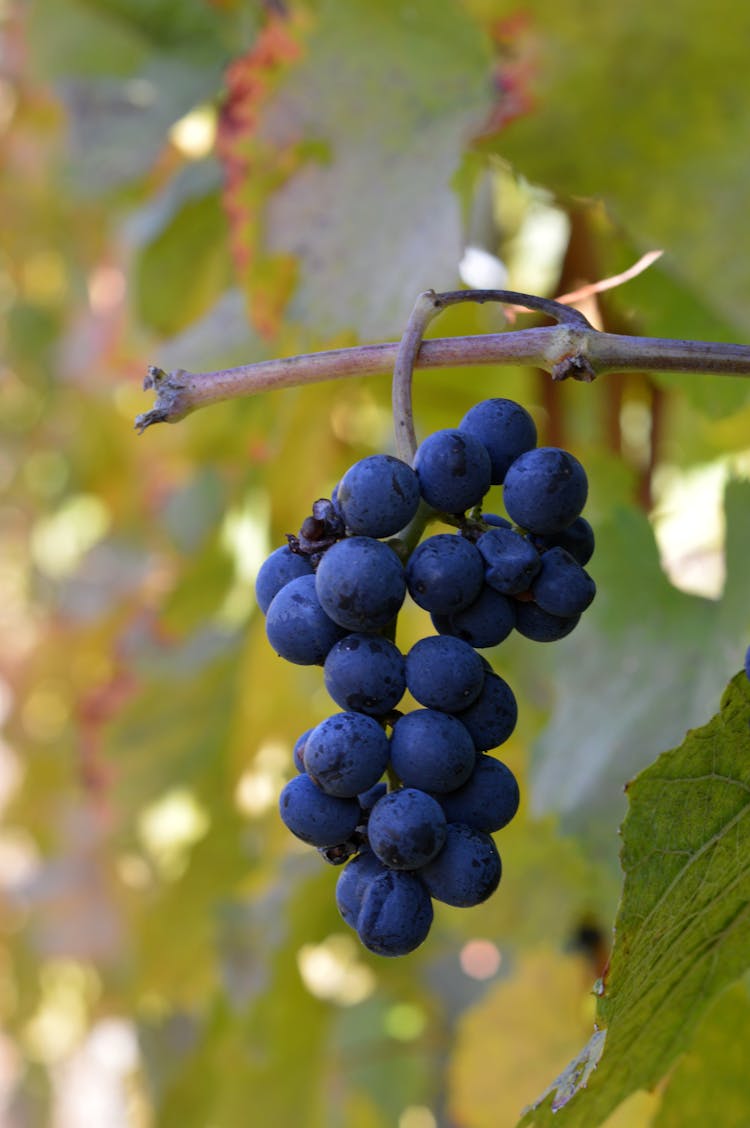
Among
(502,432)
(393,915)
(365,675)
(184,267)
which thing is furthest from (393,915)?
(184,267)

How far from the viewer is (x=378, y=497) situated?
516 mm

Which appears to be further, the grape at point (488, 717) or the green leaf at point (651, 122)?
the green leaf at point (651, 122)

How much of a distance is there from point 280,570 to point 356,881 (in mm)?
154

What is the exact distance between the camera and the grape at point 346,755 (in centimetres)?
51

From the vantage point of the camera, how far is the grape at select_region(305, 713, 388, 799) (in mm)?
509

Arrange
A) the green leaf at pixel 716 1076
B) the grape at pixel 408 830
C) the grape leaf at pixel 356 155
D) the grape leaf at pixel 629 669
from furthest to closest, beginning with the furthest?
the grape leaf at pixel 356 155
the grape leaf at pixel 629 669
the green leaf at pixel 716 1076
the grape at pixel 408 830

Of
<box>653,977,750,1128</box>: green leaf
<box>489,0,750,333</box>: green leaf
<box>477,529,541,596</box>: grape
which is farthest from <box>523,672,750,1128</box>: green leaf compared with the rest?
<box>489,0,750,333</box>: green leaf

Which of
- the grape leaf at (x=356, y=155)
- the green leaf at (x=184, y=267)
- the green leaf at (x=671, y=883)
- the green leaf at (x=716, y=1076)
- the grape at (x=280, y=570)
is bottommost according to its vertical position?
the green leaf at (x=716, y=1076)

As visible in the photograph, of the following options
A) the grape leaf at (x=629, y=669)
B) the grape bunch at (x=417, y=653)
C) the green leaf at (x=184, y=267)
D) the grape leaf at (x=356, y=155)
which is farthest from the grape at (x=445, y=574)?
the green leaf at (x=184, y=267)

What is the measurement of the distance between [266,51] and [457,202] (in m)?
0.32

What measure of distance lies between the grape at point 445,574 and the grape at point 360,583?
0.01 metres

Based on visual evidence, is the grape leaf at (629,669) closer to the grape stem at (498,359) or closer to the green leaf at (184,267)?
the grape stem at (498,359)

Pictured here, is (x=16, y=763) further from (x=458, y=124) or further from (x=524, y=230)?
(x=458, y=124)

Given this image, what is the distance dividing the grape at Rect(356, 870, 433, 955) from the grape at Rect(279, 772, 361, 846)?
3cm
